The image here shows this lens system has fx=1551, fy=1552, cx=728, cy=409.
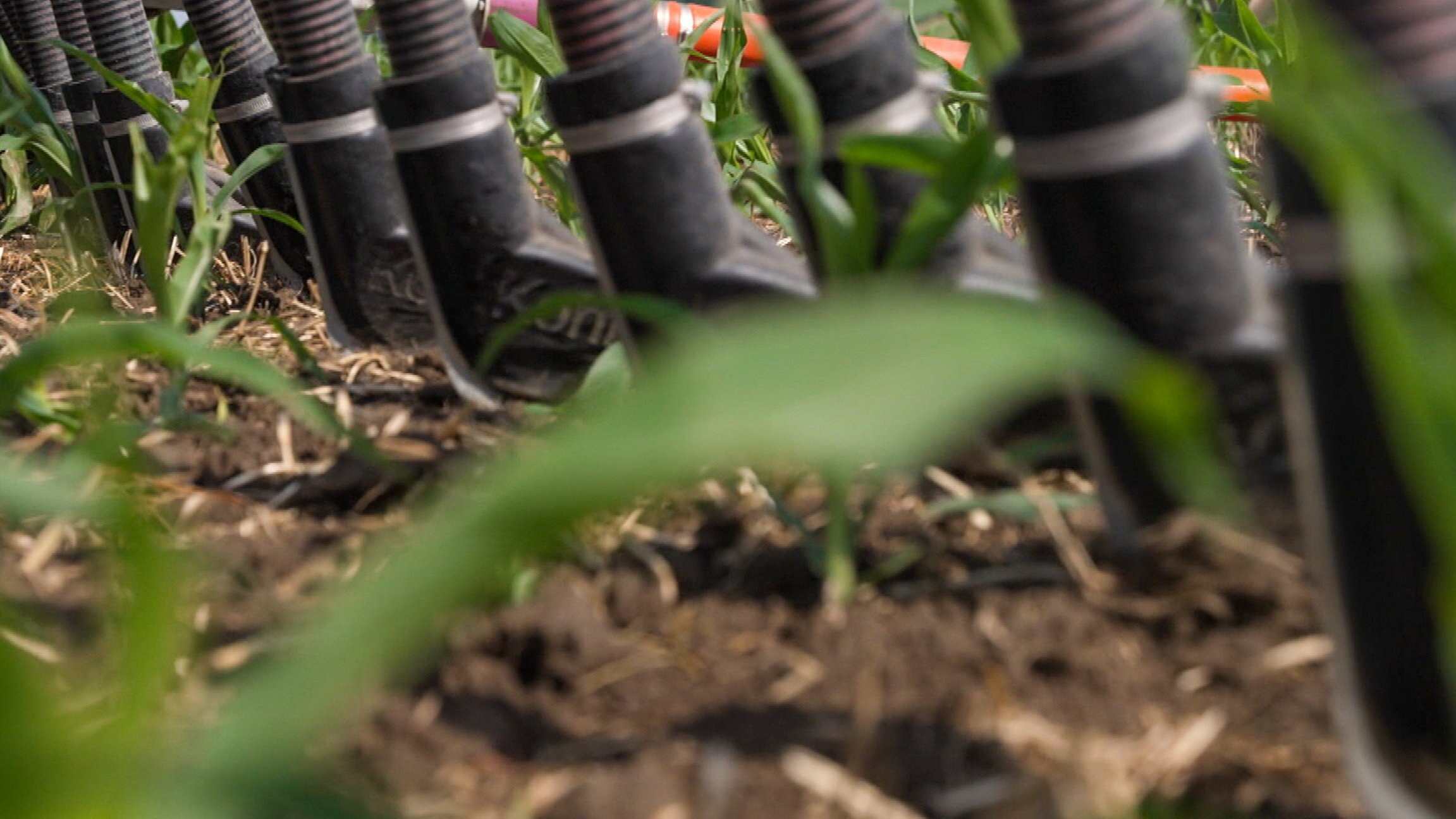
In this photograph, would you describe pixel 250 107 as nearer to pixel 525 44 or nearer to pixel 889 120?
pixel 525 44

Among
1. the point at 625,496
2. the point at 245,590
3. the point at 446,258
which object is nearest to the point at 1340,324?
the point at 625,496

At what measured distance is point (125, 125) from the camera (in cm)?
208

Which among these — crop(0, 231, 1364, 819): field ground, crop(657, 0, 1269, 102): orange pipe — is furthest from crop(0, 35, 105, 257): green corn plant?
crop(0, 231, 1364, 819): field ground

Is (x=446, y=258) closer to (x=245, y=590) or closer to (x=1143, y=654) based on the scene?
(x=245, y=590)

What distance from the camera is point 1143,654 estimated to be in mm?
758

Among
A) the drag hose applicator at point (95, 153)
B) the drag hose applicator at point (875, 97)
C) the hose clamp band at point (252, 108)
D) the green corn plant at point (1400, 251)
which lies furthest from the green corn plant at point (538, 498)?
the drag hose applicator at point (95, 153)

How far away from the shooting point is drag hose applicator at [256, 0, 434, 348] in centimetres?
153

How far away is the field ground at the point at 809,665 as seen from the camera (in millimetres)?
655

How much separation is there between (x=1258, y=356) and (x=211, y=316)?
1361mm

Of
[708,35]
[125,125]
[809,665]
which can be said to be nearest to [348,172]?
[125,125]

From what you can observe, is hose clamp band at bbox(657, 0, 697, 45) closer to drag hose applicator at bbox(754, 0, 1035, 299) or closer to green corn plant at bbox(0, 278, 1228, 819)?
drag hose applicator at bbox(754, 0, 1035, 299)

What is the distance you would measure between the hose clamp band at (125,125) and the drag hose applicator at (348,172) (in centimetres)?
61

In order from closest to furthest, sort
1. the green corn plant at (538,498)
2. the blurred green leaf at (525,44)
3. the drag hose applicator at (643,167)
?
the green corn plant at (538,498) → the drag hose applicator at (643,167) → the blurred green leaf at (525,44)

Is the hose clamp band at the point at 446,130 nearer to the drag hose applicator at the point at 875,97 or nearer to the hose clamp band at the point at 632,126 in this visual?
the hose clamp band at the point at 632,126
